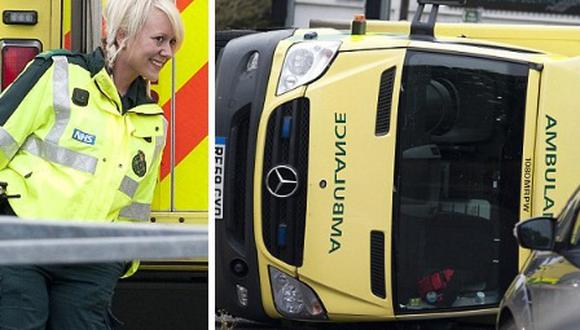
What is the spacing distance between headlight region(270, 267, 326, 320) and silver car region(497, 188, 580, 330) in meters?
1.38

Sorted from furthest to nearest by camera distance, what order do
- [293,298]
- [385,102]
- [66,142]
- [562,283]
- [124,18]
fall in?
[293,298]
[385,102]
[562,283]
[124,18]
[66,142]

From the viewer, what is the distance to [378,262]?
18.4 feet

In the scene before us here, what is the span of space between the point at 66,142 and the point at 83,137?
0.15ft

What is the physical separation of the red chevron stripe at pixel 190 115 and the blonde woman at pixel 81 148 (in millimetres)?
754

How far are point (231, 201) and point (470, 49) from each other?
4.35ft

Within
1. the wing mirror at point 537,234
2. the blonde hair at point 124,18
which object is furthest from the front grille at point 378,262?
the blonde hair at point 124,18

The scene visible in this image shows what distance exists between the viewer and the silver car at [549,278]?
351cm

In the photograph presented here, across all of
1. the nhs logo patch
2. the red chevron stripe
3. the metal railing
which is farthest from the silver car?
the metal railing

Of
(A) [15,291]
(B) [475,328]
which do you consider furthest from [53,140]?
(B) [475,328]

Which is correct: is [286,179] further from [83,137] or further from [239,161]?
[83,137]

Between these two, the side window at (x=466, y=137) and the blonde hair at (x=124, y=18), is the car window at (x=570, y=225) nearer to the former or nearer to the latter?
the side window at (x=466, y=137)

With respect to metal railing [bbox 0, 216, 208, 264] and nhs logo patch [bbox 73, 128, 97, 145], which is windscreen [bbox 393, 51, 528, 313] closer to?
nhs logo patch [bbox 73, 128, 97, 145]

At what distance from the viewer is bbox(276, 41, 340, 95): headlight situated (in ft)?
18.4

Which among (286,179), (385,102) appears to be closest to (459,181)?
(385,102)
